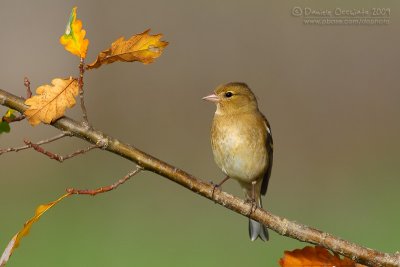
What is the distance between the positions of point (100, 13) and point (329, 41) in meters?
3.59

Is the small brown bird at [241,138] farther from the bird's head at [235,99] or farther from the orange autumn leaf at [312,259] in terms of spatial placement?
the orange autumn leaf at [312,259]

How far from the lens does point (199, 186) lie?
2271mm

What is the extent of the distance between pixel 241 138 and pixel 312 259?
1891mm

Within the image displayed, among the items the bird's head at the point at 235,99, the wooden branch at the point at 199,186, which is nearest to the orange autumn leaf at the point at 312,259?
the wooden branch at the point at 199,186

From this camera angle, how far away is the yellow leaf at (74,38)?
217 cm

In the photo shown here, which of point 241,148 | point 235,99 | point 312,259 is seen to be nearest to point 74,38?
point 312,259

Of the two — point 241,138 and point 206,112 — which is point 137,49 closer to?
point 241,138

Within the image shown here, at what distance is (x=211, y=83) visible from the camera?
11922 millimetres

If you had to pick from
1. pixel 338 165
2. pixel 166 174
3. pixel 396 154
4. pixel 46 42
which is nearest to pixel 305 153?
pixel 338 165

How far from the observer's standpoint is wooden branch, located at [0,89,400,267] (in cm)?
214

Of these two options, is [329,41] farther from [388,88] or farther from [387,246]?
[387,246]

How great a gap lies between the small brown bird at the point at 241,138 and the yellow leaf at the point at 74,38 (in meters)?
1.83

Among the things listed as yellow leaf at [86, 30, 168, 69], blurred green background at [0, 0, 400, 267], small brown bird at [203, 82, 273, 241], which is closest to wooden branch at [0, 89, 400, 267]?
yellow leaf at [86, 30, 168, 69]

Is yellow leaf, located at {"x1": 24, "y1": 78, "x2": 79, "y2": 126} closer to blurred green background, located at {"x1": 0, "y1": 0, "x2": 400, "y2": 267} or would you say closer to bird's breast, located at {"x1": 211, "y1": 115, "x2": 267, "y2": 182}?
bird's breast, located at {"x1": 211, "y1": 115, "x2": 267, "y2": 182}
